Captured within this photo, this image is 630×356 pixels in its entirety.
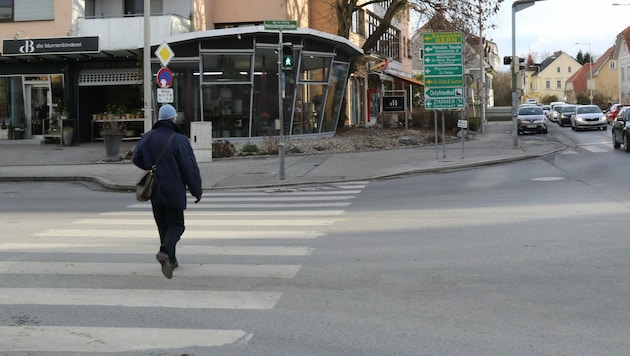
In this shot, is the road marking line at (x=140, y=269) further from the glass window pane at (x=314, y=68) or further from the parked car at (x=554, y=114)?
the parked car at (x=554, y=114)

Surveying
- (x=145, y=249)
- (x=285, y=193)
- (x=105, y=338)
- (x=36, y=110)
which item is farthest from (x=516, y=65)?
(x=105, y=338)

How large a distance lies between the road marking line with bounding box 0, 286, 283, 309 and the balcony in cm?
2377

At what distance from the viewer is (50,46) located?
2756 centimetres

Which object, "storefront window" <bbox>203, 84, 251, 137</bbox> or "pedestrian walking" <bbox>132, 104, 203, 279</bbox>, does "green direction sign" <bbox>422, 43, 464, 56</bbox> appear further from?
"pedestrian walking" <bbox>132, 104, 203, 279</bbox>

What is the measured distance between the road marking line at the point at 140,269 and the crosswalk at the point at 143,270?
0.01m

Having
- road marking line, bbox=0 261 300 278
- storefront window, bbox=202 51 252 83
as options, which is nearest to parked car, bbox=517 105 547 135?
storefront window, bbox=202 51 252 83

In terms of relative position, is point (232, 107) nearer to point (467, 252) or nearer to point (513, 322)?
point (467, 252)

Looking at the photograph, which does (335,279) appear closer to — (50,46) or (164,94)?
(164,94)

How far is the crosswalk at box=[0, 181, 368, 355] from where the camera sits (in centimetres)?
507

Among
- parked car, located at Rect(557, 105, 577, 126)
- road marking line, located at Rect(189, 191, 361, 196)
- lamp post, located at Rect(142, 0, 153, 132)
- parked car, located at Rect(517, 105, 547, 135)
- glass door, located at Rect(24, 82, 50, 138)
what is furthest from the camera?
parked car, located at Rect(557, 105, 577, 126)

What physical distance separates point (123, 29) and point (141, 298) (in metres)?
25.0

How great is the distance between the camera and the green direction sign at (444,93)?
21.6 metres

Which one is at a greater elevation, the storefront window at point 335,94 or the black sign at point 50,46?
the black sign at point 50,46

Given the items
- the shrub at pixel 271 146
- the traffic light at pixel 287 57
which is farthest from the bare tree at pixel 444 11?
the traffic light at pixel 287 57
